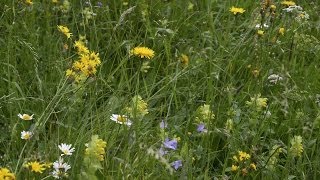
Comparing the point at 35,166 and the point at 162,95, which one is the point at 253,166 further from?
the point at 35,166

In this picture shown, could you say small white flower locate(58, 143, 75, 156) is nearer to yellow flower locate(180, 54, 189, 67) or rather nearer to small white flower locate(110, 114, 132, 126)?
small white flower locate(110, 114, 132, 126)

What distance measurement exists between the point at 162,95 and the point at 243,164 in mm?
459

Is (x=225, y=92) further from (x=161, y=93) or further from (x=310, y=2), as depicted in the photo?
(x=310, y=2)

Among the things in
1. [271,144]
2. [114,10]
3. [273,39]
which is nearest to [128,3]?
[114,10]

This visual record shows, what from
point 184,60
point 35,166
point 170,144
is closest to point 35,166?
point 35,166

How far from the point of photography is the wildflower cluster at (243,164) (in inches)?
75.7

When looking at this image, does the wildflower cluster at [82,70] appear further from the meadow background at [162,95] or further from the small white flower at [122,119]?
the small white flower at [122,119]

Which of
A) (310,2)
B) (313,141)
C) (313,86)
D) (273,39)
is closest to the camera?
(313,141)

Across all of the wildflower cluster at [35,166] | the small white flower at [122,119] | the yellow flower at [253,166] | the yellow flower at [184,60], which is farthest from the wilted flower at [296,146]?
the wildflower cluster at [35,166]

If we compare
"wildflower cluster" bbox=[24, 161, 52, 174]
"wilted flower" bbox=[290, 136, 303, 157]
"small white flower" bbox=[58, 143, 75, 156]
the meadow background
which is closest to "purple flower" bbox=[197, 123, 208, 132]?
the meadow background

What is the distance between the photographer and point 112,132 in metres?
1.95

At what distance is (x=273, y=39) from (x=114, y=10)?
733 mm

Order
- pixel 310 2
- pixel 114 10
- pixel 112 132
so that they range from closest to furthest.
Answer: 1. pixel 112 132
2. pixel 114 10
3. pixel 310 2

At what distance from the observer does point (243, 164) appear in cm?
197
